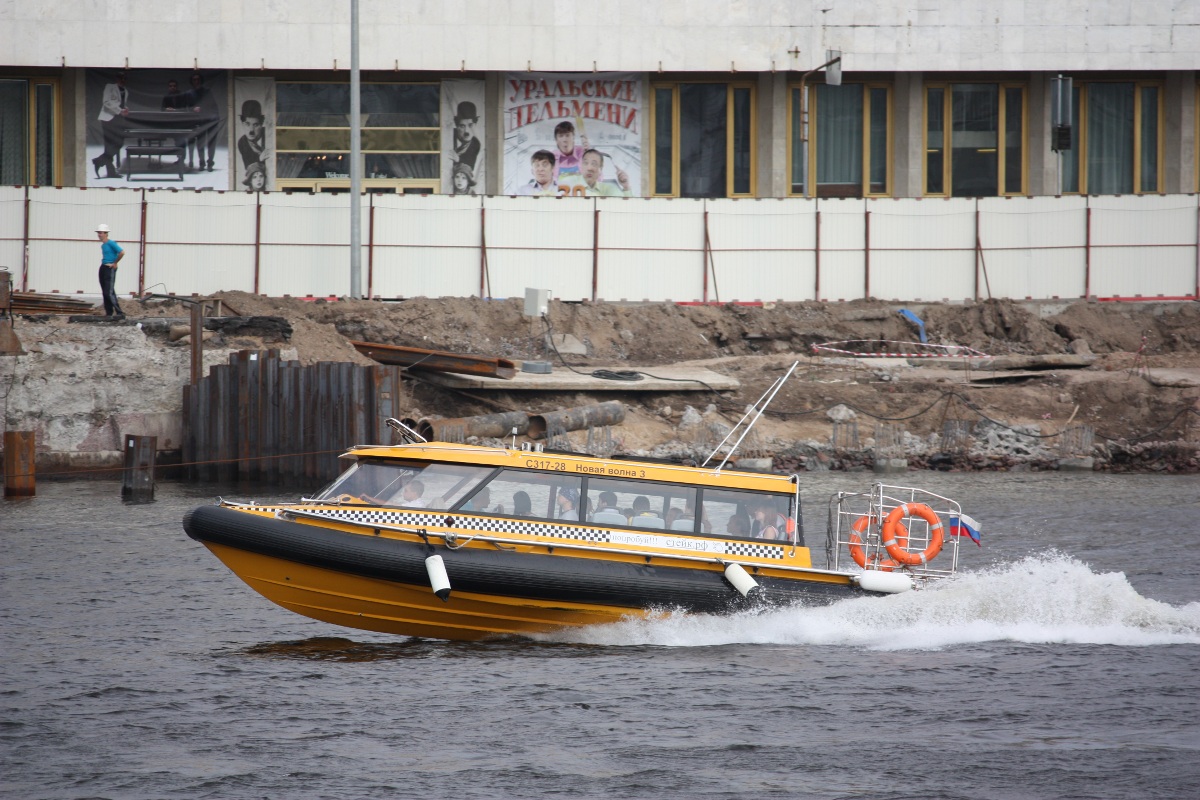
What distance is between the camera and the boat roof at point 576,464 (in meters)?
13.9

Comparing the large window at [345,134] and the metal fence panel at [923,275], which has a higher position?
the large window at [345,134]

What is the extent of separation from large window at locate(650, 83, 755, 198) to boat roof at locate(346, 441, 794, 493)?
23.9m

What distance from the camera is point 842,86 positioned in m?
38.0

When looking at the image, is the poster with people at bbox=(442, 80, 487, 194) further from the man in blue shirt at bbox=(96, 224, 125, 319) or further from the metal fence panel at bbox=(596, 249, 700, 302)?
the man in blue shirt at bbox=(96, 224, 125, 319)

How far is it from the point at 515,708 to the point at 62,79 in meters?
30.5

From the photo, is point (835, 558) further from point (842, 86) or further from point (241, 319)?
point (842, 86)

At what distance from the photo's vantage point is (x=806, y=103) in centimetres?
3672

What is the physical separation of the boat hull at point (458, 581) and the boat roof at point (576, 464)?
0.82 meters

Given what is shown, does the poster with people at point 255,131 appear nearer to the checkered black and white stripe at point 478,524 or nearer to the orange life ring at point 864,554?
the checkered black and white stripe at point 478,524

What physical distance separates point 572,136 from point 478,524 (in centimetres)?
2512

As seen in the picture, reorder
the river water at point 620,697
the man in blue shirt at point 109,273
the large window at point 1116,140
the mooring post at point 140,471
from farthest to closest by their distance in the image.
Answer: the large window at point 1116,140 → the man in blue shirt at point 109,273 → the mooring post at point 140,471 → the river water at point 620,697

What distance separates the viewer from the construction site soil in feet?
91.1

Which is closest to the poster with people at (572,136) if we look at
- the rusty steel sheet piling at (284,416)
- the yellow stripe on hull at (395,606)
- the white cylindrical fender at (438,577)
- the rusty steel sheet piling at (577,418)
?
the rusty steel sheet piling at (577,418)

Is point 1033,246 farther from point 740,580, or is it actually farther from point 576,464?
point 576,464
